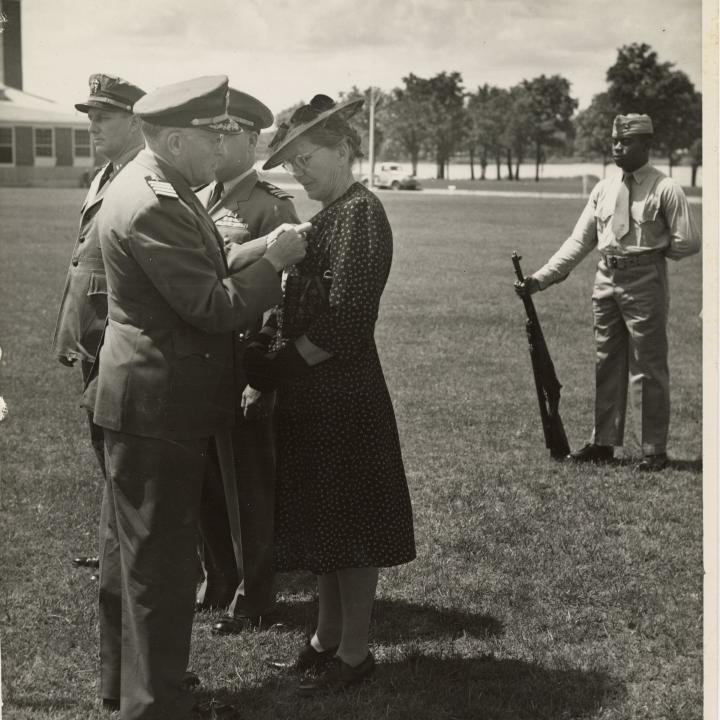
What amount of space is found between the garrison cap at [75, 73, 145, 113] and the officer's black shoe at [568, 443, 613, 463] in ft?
12.8

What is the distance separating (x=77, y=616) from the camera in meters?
4.50

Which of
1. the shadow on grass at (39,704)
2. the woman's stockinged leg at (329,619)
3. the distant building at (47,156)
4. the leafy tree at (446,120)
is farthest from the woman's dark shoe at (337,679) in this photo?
the distant building at (47,156)

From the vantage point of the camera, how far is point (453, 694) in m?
3.86

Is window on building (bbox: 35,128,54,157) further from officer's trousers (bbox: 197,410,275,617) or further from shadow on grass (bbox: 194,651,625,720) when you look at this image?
shadow on grass (bbox: 194,651,625,720)

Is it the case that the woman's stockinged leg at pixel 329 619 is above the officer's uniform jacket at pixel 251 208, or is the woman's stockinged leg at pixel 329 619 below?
below

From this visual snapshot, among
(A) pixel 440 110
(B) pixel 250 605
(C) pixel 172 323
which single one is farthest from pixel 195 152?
(A) pixel 440 110

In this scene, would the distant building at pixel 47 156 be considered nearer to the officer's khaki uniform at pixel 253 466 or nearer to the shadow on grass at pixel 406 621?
the officer's khaki uniform at pixel 253 466

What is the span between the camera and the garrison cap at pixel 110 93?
463 centimetres

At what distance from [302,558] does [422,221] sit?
24.9 meters

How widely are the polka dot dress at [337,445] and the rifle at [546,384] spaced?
2.95 meters

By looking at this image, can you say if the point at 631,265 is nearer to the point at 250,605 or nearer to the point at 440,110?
the point at 250,605

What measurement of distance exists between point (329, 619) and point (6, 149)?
3775 centimetres

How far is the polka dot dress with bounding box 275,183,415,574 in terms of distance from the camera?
3.67m

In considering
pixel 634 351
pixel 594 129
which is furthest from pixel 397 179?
pixel 634 351
